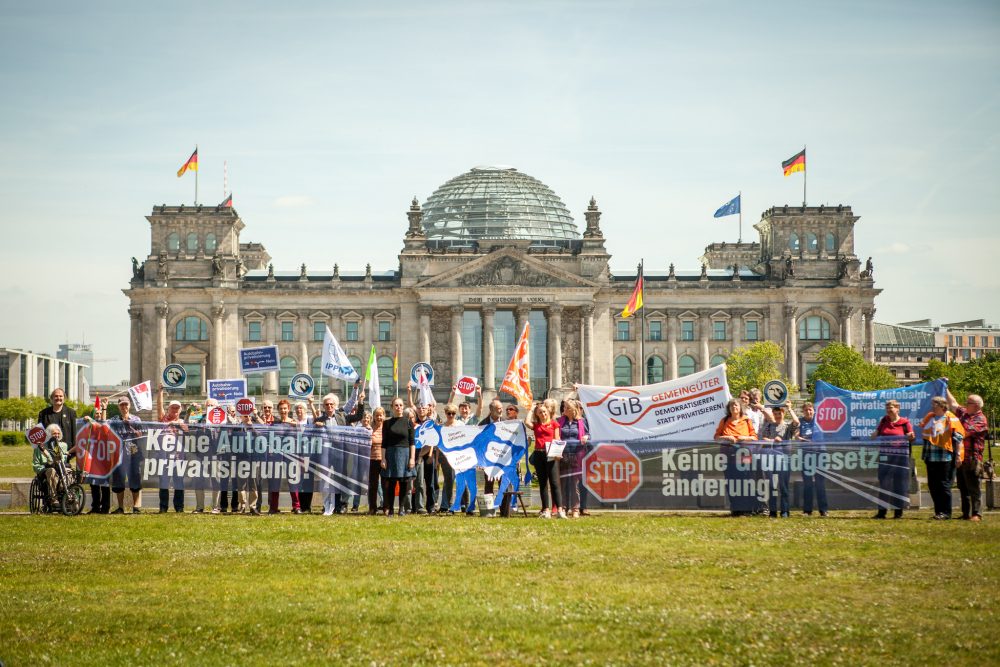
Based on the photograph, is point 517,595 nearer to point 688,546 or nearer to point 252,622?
point 252,622

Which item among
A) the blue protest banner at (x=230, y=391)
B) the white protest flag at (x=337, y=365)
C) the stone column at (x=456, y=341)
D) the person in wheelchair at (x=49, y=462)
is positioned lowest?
the person in wheelchair at (x=49, y=462)

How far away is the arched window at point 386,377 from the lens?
10088cm

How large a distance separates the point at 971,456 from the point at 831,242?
274 feet

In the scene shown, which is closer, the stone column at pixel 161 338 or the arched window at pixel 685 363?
the stone column at pixel 161 338

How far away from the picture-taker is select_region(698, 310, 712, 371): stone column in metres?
103

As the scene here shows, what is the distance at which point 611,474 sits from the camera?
25516 millimetres

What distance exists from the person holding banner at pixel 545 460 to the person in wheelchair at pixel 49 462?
949 centimetres

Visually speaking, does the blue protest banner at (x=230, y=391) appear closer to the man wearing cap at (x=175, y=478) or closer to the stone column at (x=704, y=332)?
the man wearing cap at (x=175, y=478)

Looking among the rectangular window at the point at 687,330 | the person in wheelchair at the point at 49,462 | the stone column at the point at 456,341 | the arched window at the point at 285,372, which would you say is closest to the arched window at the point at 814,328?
the rectangular window at the point at 687,330

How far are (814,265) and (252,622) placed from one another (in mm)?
96198

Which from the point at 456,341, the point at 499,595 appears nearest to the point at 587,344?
the point at 456,341

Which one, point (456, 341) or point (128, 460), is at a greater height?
point (456, 341)

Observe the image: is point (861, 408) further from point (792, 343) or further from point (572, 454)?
point (792, 343)

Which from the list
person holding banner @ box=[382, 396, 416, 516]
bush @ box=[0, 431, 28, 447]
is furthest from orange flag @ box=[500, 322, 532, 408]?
bush @ box=[0, 431, 28, 447]
